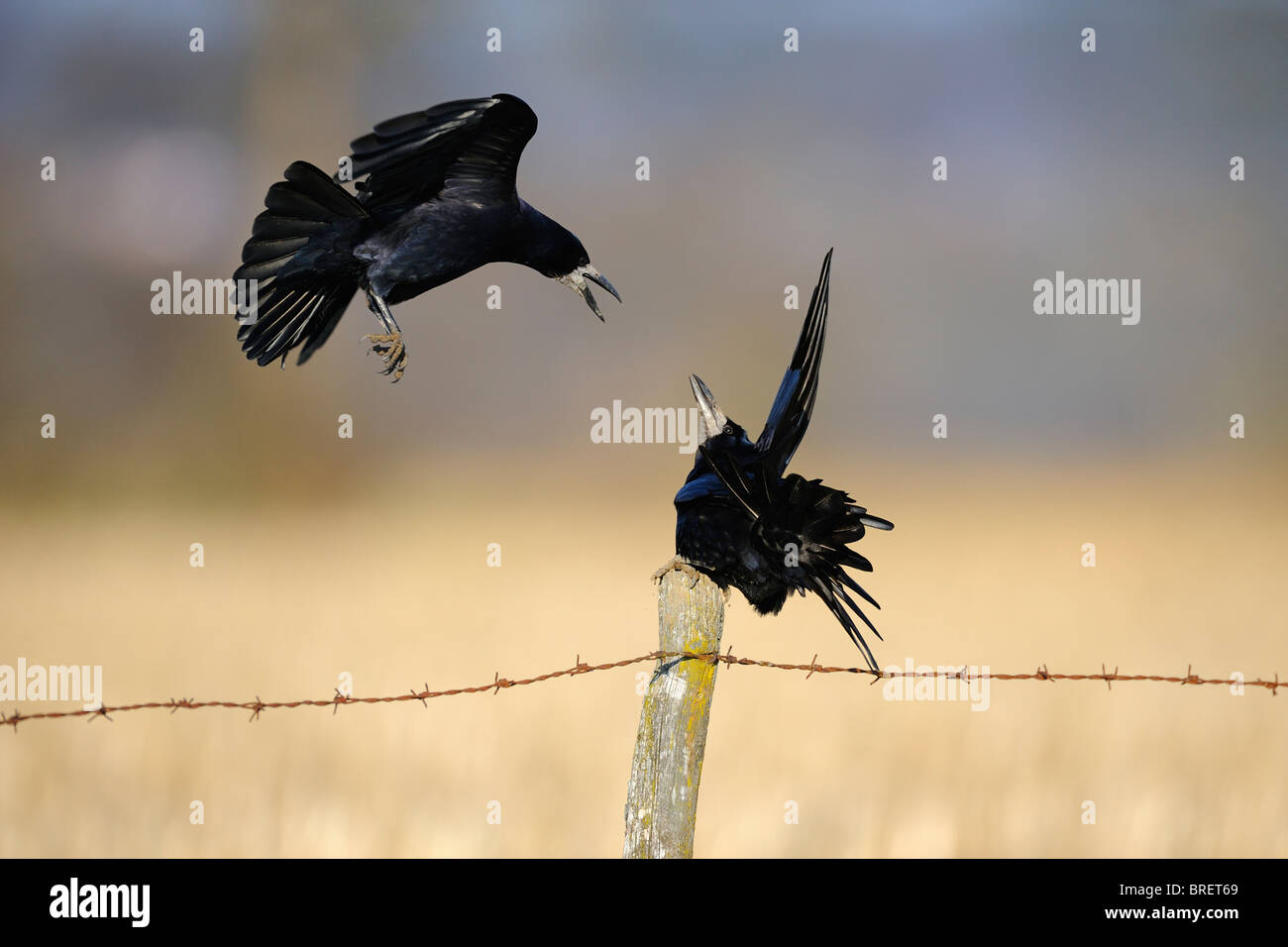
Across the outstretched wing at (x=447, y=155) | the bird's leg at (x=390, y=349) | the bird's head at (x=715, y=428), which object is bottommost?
the bird's head at (x=715, y=428)

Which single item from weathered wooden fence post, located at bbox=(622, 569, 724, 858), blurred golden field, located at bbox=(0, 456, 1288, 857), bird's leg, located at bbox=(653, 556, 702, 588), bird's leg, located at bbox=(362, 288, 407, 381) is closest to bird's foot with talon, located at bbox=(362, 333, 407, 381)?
bird's leg, located at bbox=(362, 288, 407, 381)

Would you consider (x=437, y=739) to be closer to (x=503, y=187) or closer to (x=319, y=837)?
(x=319, y=837)

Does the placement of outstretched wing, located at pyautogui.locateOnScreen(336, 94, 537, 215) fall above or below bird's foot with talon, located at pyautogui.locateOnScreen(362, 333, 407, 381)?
above

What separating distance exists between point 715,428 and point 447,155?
4.54 ft

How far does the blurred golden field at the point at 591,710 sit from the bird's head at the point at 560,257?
2.85 m

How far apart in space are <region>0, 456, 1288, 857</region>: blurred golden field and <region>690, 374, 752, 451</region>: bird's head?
2.71m

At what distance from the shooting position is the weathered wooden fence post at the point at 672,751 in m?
3.05

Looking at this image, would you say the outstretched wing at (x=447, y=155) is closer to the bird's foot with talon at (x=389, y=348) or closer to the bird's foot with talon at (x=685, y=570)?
the bird's foot with talon at (x=389, y=348)

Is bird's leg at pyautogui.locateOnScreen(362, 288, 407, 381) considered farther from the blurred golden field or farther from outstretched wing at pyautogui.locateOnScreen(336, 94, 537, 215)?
the blurred golden field

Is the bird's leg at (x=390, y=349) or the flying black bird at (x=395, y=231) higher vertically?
the flying black bird at (x=395, y=231)

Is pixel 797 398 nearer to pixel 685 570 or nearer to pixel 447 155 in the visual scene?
pixel 685 570

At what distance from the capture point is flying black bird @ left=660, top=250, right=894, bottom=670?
3.47 metres

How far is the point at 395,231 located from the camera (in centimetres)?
439

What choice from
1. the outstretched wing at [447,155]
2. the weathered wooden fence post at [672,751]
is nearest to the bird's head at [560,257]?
the outstretched wing at [447,155]
